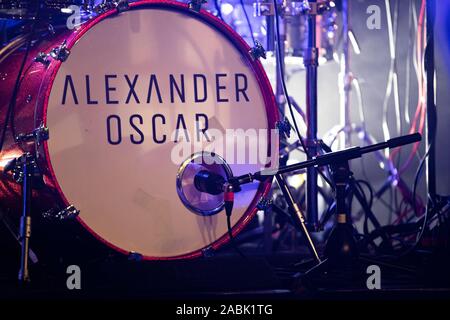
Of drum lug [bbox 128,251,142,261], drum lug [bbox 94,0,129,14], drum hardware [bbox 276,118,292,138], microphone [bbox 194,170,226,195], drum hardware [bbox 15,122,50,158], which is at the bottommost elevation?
drum lug [bbox 128,251,142,261]

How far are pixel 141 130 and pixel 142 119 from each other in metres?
0.04

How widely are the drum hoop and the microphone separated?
7.3 inches

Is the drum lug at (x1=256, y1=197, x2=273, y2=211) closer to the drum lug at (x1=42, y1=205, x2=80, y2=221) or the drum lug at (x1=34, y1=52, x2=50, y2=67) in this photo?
the drum lug at (x1=42, y1=205, x2=80, y2=221)

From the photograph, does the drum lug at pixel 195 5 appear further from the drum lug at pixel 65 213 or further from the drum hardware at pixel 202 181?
the drum lug at pixel 65 213

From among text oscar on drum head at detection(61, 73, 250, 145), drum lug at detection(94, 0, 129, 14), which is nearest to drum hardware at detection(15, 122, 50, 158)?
text oscar on drum head at detection(61, 73, 250, 145)

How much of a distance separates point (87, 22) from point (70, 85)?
20cm

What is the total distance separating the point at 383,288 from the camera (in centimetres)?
205

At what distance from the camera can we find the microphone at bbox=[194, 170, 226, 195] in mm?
2258

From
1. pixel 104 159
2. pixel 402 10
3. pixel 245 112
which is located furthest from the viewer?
pixel 402 10

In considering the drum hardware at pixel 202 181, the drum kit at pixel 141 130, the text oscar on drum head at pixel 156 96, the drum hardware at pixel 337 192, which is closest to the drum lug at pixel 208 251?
the drum kit at pixel 141 130

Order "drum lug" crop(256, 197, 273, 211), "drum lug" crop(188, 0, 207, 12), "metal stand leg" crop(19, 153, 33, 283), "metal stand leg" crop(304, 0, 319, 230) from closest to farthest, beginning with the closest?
"metal stand leg" crop(19, 153, 33, 283) < "drum lug" crop(188, 0, 207, 12) < "drum lug" crop(256, 197, 273, 211) < "metal stand leg" crop(304, 0, 319, 230)

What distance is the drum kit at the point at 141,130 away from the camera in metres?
2.14
